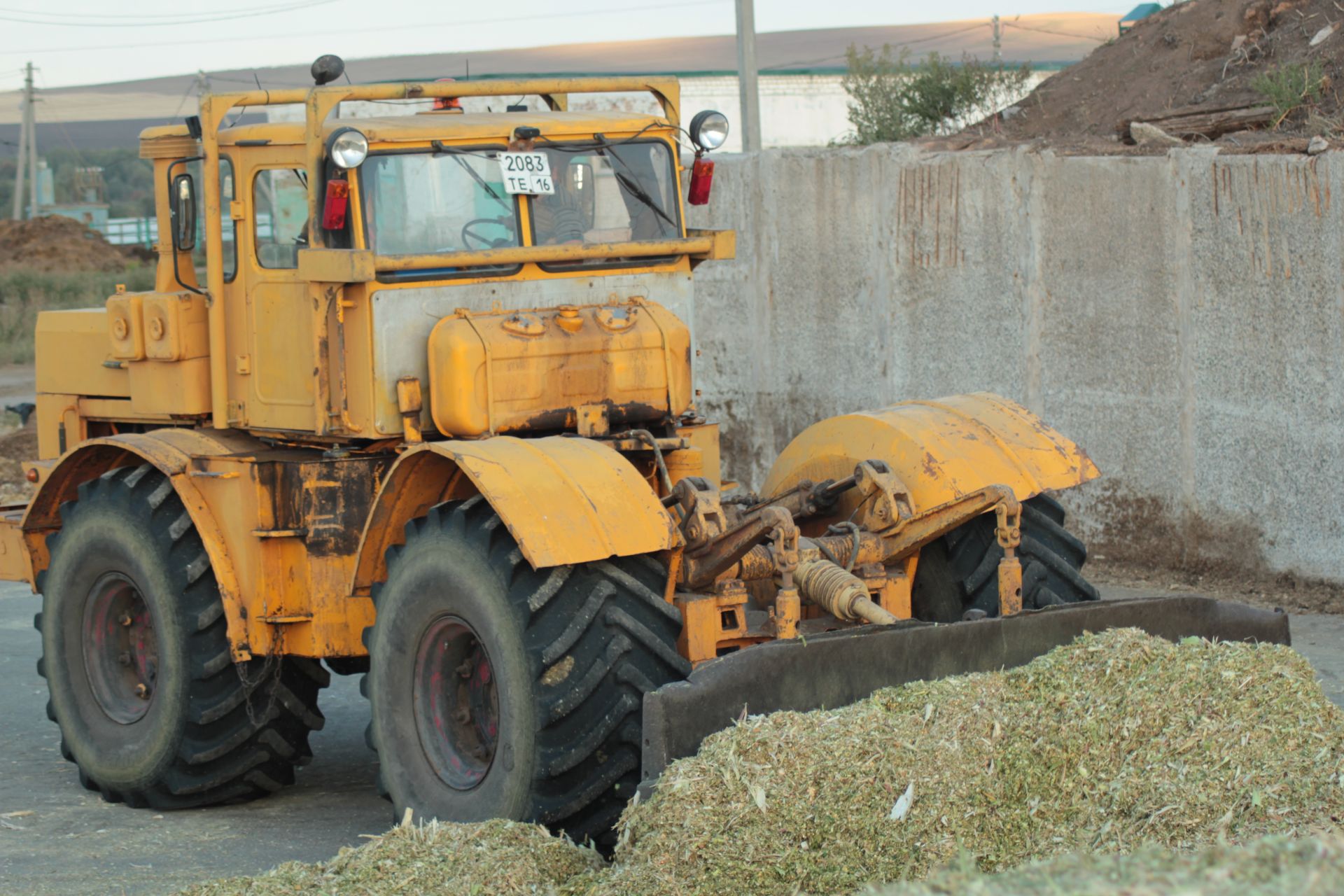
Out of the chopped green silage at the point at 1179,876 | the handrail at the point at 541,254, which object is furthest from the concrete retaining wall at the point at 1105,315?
the chopped green silage at the point at 1179,876

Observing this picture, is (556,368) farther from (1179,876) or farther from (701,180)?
Answer: (1179,876)

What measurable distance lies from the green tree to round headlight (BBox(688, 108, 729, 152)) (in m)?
9.20

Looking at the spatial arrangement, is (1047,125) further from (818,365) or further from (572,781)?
(572,781)

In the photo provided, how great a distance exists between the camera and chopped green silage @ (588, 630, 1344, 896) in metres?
5.07

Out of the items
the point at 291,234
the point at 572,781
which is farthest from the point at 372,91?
the point at 572,781

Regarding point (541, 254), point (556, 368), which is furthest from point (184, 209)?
point (556, 368)

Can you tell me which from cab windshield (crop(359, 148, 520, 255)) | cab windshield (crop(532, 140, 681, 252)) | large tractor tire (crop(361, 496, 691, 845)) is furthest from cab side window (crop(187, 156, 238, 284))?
large tractor tire (crop(361, 496, 691, 845))

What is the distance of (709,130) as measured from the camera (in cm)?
746

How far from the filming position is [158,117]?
287 ft

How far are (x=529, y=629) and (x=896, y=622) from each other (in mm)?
1223

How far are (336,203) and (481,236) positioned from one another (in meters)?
0.65

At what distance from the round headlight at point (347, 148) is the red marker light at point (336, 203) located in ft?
0.27

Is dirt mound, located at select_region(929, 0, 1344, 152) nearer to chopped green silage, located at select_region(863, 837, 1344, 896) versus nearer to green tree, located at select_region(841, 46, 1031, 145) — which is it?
green tree, located at select_region(841, 46, 1031, 145)

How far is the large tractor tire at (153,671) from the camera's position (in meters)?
7.30
